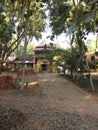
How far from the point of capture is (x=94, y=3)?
151cm

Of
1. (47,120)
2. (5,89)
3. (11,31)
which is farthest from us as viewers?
(5,89)

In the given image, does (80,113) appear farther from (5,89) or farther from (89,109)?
(5,89)

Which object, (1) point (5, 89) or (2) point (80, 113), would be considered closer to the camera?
(2) point (80, 113)

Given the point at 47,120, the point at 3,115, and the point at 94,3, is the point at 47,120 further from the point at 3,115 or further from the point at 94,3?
the point at 94,3

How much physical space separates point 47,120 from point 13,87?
320 inches

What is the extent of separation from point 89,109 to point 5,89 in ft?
21.7

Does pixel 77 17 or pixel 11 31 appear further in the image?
pixel 11 31

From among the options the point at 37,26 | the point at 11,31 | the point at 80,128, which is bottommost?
the point at 80,128

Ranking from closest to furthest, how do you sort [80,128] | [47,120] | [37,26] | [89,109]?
1. [80,128]
2. [47,120]
3. [89,109]
4. [37,26]

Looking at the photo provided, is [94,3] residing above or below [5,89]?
above

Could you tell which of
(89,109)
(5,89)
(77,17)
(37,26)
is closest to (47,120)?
(89,109)

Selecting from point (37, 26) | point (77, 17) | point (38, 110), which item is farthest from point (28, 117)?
point (37, 26)

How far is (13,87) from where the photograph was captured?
16.1 metres

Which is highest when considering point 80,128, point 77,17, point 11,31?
point 11,31
